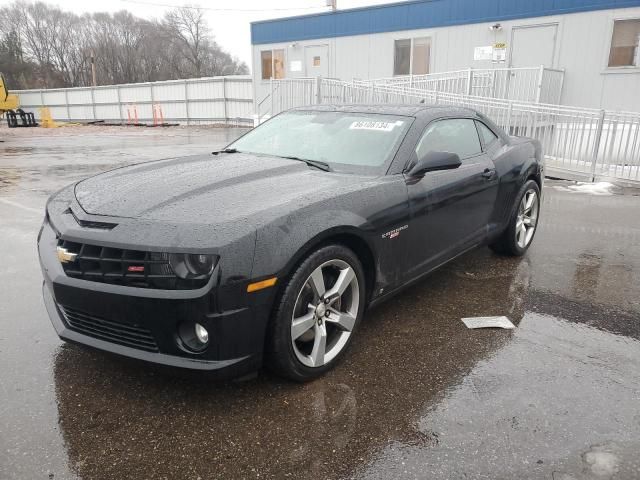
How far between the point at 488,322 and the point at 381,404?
1.37 m

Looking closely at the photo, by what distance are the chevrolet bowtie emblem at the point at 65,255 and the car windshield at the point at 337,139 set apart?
5.66 feet

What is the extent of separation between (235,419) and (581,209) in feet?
22.2

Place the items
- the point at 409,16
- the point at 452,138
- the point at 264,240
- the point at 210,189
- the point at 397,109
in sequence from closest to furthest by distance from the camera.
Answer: the point at 264,240 → the point at 210,189 → the point at 397,109 → the point at 452,138 → the point at 409,16

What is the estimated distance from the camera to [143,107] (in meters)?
31.0

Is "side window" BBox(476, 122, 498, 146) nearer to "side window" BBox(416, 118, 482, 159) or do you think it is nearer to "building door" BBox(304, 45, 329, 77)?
"side window" BBox(416, 118, 482, 159)

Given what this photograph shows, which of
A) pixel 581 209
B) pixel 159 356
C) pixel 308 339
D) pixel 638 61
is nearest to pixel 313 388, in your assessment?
pixel 308 339

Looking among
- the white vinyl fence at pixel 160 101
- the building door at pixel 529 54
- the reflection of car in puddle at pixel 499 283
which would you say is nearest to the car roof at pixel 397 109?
the reflection of car in puddle at pixel 499 283

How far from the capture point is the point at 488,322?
144 inches

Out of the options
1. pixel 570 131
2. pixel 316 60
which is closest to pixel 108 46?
pixel 316 60

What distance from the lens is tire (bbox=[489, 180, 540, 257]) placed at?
4.89 metres

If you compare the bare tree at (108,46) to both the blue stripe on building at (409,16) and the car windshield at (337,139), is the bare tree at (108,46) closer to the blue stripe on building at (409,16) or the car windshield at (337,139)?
the blue stripe on building at (409,16)

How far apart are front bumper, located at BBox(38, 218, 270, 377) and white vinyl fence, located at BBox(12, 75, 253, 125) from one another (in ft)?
81.7

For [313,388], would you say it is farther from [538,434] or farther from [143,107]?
[143,107]

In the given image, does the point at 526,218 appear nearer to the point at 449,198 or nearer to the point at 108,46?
the point at 449,198
